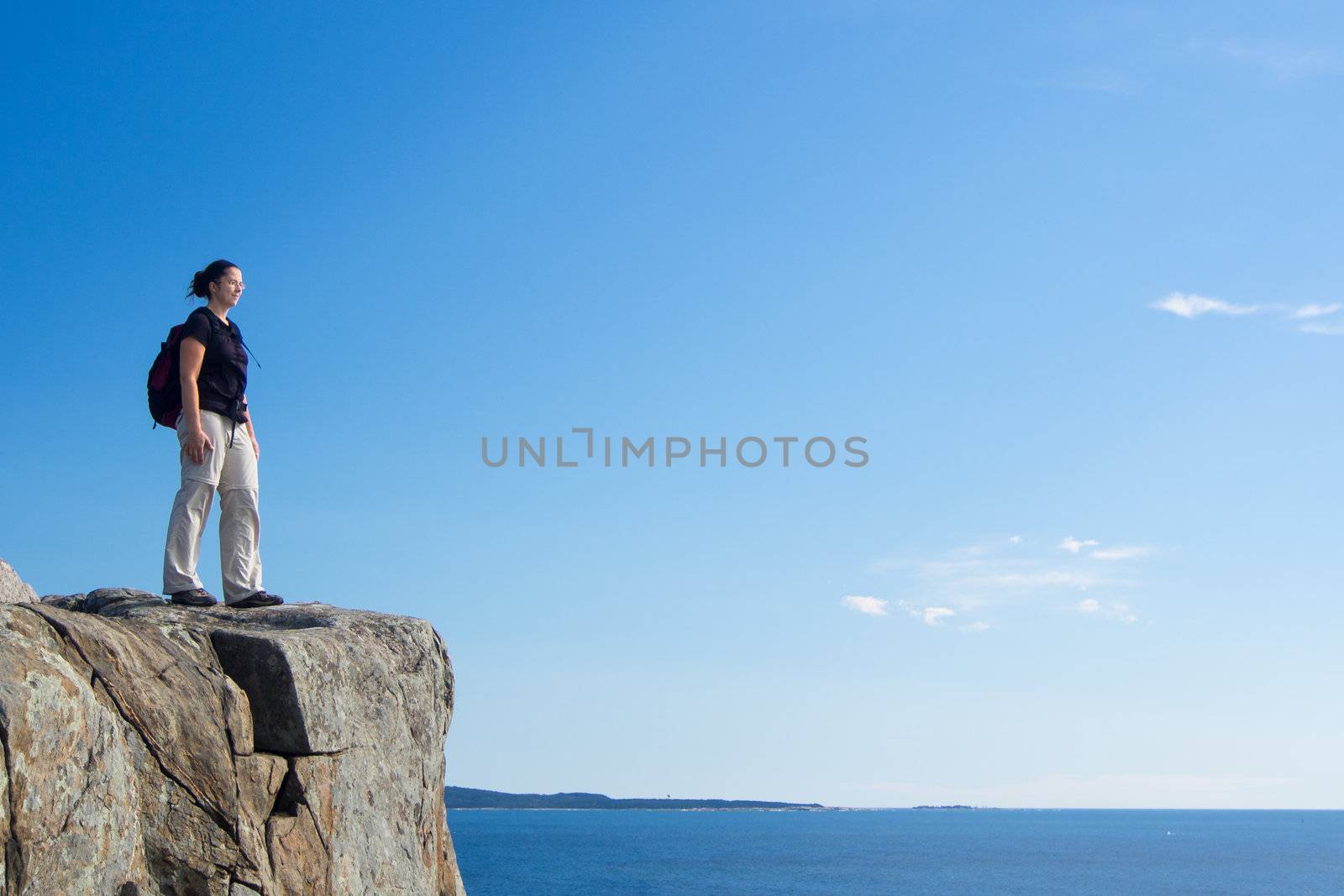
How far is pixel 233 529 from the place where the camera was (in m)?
9.77

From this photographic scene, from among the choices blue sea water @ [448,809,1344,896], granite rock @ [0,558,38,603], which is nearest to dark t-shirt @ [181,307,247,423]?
granite rock @ [0,558,38,603]

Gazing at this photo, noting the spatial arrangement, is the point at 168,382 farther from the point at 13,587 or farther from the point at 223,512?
the point at 13,587

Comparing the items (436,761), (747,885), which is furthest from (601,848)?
(436,761)

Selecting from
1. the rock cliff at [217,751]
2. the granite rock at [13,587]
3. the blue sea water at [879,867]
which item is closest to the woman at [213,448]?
the rock cliff at [217,751]

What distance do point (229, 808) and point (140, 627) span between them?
4.70ft

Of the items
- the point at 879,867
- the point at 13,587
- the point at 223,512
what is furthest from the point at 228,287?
the point at 879,867

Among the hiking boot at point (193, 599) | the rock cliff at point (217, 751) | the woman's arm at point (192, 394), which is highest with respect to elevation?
the woman's arm at point (192, 394)

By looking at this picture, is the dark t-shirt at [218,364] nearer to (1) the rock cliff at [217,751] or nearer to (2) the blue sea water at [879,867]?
(1) the rock cliff at [217,751]

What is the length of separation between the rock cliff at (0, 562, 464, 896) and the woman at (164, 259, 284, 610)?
0.39 meters

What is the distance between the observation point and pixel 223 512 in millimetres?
9734

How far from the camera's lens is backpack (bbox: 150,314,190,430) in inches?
366

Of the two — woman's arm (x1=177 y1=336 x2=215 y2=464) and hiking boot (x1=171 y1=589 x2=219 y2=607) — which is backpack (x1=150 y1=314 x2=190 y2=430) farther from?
hiking boot (x1=171 y1=589 x2=219 y2=607)

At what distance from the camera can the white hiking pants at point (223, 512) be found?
9.27m

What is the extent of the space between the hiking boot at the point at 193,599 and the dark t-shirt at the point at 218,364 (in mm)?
1559
